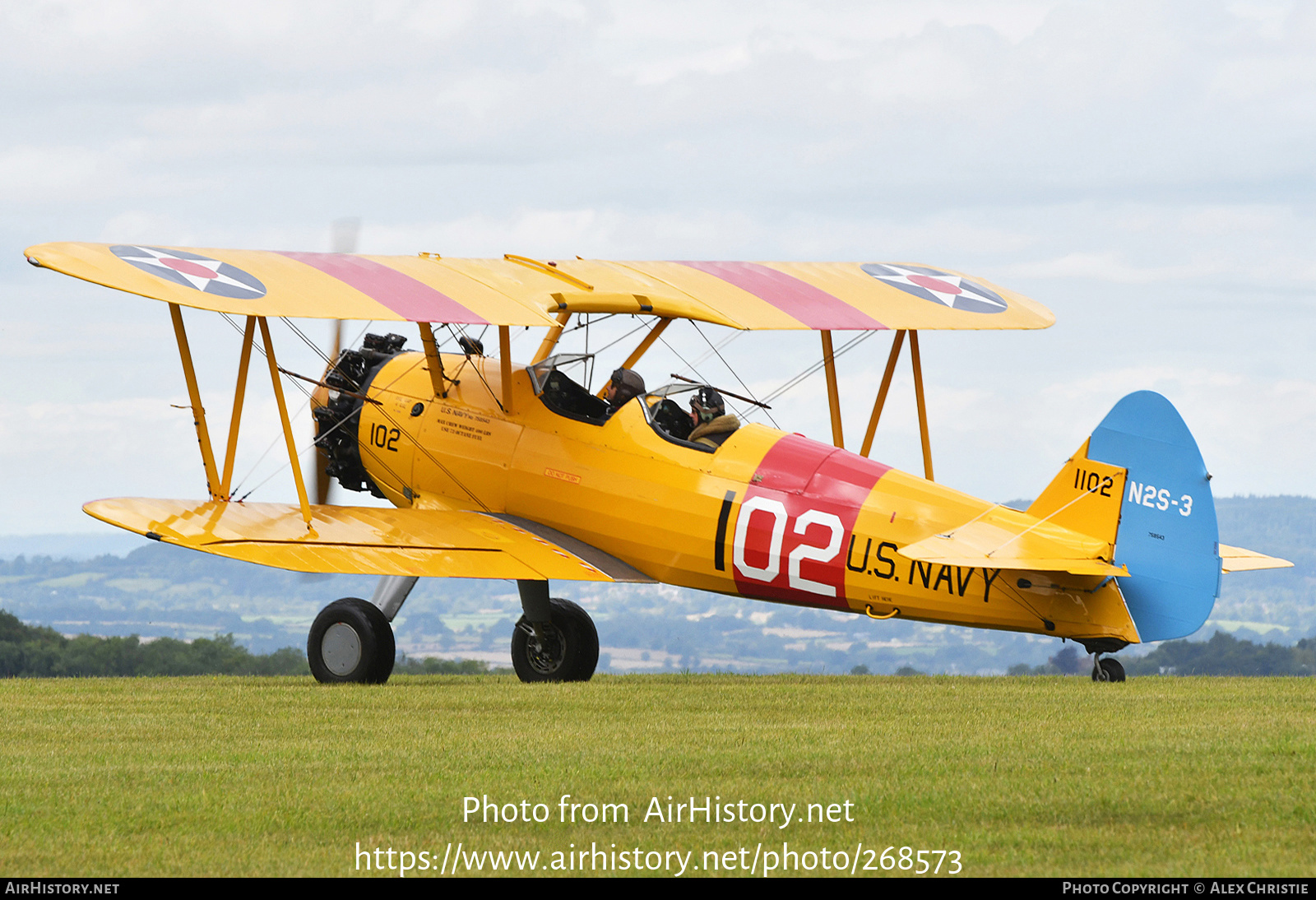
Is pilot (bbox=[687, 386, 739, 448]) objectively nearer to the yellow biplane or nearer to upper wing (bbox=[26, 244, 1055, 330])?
the yellow biplane

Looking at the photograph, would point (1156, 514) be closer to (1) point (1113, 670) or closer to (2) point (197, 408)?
(1) point (1113, 670)

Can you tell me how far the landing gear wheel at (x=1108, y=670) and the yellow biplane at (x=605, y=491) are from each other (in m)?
0.02

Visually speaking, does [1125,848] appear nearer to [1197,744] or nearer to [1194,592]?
[1197,744]

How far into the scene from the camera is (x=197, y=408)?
43.0 feet

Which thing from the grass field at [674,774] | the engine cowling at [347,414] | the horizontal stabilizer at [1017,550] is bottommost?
the grass field at [674,774]

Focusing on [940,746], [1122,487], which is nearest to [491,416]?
[1122,487]

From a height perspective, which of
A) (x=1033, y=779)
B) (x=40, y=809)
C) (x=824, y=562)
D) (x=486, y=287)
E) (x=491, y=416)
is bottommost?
(x=40, y=809)

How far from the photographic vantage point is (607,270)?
49.3 feet

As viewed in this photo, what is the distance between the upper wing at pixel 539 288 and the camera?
39.5 ft

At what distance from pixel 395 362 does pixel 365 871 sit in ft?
30.0

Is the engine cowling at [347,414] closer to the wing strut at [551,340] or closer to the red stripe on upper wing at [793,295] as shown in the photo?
the wing strut at [551,340]

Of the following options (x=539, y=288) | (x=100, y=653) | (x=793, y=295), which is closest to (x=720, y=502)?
(x=539, y=288)

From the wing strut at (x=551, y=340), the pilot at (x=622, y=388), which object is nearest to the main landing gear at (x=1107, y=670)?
the pilot at (x=622, y=388)

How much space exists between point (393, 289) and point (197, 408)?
1772mm
